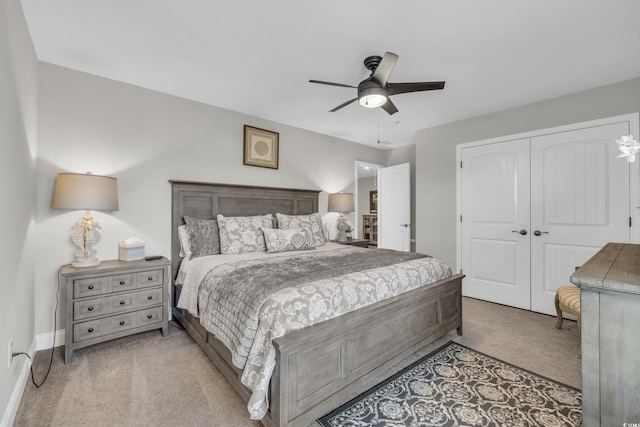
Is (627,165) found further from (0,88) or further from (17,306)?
(17,306)

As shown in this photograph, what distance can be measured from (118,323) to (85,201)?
1.08 metres

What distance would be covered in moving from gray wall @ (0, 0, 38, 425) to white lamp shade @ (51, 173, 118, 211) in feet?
0.59

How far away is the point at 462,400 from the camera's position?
182 centimetres

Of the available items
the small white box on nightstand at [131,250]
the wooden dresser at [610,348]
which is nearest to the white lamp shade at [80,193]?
the small white box on nightstand at [131,250]

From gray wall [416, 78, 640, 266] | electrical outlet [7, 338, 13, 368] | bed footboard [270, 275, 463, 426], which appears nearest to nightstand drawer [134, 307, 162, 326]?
electrical outlet [7, 338, 13, 368]

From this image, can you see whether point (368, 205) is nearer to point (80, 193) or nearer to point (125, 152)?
point (125, 152)

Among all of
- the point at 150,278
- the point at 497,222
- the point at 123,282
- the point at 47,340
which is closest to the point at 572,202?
the point at 497,222

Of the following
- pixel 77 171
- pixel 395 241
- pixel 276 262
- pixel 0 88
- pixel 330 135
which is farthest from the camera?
pixel 395 241

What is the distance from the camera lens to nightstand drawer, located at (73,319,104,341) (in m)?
2.26

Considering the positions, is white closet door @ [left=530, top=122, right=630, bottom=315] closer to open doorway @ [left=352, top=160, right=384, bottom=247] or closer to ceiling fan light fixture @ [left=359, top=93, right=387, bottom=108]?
ceiling fan light fixture @ [left=359, top=93, right=387, bottom=108]

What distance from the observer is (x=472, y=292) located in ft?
13.1

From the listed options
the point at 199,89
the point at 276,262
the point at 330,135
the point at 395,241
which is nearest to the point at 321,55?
the point at 199,89

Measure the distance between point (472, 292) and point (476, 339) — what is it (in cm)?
148

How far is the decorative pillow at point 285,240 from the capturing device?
3.05 m
